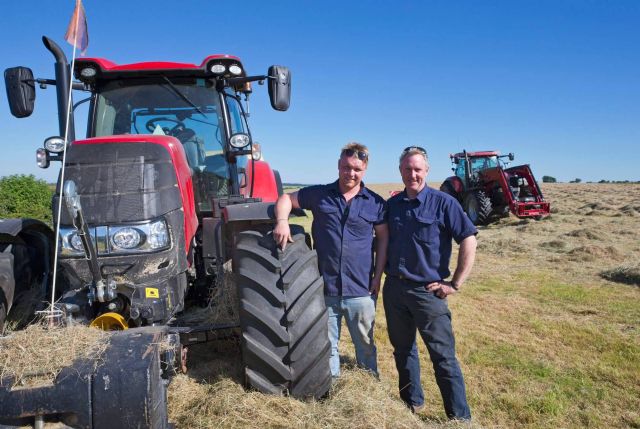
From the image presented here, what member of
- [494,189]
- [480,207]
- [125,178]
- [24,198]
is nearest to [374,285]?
[125,178]

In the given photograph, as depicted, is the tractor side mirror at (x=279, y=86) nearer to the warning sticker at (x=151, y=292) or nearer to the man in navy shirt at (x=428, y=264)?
the man in navy shirt at (x=428, y=264)

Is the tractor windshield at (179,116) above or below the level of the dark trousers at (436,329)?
above

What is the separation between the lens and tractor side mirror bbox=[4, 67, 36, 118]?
3463mm

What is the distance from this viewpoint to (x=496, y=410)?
3434 millimetres

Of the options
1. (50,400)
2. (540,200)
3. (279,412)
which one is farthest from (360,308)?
(540,200)

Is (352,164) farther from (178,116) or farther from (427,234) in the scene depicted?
(178,116)

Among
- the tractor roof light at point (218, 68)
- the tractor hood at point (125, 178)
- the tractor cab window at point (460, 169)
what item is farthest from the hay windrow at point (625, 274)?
the tractor cab window at point (460, 169)

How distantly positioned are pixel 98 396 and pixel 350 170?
1886 millimetres

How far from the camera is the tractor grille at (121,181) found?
282 cm

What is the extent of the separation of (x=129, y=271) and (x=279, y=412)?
1.17 metres

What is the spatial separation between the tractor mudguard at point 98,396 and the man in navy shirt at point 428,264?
5.41 ft

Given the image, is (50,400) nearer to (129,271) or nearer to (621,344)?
(129,271)

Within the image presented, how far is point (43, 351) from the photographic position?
2.09 metres

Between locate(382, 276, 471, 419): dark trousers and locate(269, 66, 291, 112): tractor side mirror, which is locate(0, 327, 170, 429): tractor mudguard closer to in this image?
locate(382, 276, 471, 419): dark trousers
